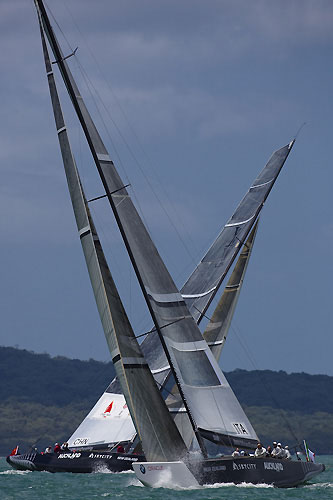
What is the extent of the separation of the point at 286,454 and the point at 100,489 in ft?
16.2

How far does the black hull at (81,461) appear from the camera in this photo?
3341cm

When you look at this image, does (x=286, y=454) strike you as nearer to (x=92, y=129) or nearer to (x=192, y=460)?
(x=192, y=460)

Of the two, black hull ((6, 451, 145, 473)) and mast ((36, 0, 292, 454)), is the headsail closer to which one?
black hull ((6, 451, 145, 473))

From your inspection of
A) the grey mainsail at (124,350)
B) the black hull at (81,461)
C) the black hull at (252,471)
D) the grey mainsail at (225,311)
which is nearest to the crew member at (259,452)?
the black hull at (252,471)

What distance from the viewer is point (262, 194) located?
37.4 m

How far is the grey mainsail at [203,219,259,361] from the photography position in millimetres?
34312

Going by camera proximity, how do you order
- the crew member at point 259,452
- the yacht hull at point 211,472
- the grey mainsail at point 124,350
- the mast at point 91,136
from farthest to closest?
the crew member at point 259,452
the mast at point 91,136
the grey mainsail at point 124,350
the yacht hull at point 211,472

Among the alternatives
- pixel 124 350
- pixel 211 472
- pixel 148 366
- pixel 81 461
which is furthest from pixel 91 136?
pixel 81 461

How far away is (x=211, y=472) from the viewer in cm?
2339

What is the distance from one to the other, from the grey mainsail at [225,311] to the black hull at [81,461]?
14.5 ft

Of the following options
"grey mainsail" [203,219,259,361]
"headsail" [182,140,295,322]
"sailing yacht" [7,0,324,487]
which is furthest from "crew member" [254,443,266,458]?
"headsail" [182,140,295,322]

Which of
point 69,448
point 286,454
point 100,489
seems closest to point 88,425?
point 69,448

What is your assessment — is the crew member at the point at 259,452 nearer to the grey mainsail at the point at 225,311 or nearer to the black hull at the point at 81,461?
the black hull at the point at 81,461

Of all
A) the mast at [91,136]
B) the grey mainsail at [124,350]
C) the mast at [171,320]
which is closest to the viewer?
the grey mainsail at [124,350]
